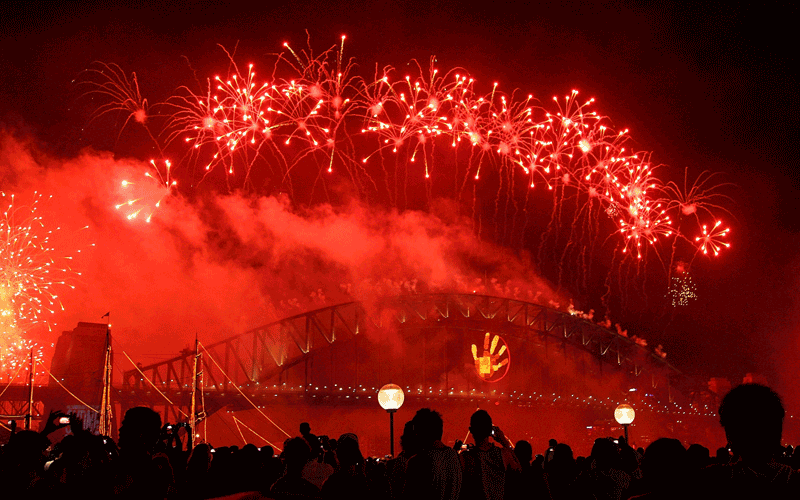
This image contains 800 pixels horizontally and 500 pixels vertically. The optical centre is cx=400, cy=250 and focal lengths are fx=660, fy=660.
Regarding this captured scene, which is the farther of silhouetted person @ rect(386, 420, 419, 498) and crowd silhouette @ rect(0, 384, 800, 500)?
silhouetted person @ rect(386, 420, 419, 498)

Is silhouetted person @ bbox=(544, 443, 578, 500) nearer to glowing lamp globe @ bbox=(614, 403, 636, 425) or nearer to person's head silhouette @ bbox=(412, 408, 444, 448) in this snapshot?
person's head silhouette @ bbox=(412, 408, 444, 448)

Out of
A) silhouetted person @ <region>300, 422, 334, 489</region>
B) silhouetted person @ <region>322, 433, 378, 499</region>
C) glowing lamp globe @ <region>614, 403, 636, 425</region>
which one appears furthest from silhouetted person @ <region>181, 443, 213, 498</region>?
glowing lamp globe @ <region>614, 403, 636, 425</region>

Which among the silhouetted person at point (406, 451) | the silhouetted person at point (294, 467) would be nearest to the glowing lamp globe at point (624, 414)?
the silhouetted person at point (406, 451)

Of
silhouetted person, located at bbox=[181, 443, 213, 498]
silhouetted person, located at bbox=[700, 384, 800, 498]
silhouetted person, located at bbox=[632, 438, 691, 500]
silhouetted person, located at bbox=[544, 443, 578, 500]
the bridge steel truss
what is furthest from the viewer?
the bridge steel truss

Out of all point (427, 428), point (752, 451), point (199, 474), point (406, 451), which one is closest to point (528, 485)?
point (406, 451)

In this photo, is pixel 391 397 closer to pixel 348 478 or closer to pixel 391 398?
pixel 391 398

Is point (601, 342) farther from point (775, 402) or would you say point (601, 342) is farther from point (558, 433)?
point (775, 402)

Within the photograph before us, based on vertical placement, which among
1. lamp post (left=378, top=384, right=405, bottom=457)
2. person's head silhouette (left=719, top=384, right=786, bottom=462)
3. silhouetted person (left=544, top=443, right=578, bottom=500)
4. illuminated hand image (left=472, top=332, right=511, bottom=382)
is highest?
illuminated hand image (left=472, top=332, right=511, bottom=382)
